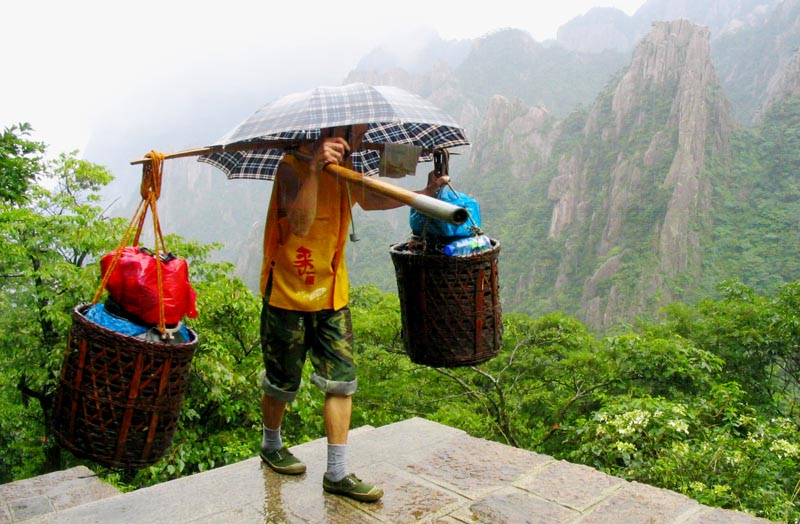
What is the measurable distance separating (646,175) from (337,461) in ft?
115

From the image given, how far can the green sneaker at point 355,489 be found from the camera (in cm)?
271

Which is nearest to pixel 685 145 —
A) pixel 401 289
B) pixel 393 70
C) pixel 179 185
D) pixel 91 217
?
pixel 91 217

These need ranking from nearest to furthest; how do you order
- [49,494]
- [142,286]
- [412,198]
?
[412,198]
[142,286]
[49,494]

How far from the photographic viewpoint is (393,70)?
7375cm

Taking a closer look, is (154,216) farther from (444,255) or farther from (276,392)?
(444,255)

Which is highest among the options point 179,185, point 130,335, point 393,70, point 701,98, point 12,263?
point 393,70

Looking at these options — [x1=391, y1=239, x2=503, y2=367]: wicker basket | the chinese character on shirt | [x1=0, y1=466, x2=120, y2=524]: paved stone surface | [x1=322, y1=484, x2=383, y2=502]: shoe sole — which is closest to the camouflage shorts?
the chinese character on shirt

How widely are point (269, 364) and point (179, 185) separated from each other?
268 feet

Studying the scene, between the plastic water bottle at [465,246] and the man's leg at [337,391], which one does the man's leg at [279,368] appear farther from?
the plastic water bottle at [465,246]

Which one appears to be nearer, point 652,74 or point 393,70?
point 652,74

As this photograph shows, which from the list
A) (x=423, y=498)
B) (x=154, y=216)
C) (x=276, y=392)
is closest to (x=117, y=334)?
(x=154, y=216)

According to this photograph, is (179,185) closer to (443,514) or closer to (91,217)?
(91,217)

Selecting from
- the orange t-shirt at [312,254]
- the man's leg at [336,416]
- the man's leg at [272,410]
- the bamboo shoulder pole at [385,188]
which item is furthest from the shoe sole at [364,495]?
the bamboo shoulder pole at [385,188]

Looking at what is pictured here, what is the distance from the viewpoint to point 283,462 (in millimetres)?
3070
